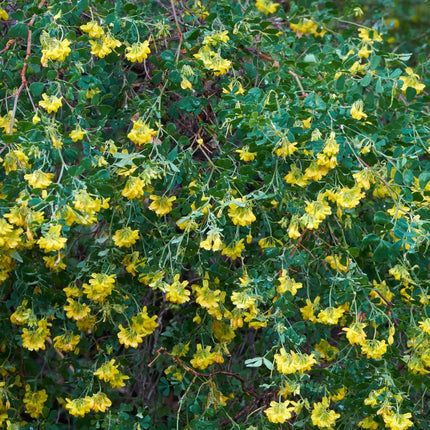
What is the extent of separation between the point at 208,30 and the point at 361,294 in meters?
0.97

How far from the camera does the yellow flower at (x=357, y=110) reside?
191cm

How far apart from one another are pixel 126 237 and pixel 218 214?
0.31m

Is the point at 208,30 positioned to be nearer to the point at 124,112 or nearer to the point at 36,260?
the point at 124,112

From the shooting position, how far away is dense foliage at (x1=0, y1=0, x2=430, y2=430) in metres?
1.81

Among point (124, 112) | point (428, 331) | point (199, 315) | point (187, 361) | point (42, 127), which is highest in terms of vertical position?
point (42, 127)

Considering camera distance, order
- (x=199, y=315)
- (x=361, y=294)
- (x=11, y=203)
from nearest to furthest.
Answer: (x=11, y=203) < (x=361, y=294) < (x=199, y=315)

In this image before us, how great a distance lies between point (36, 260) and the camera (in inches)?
85.4

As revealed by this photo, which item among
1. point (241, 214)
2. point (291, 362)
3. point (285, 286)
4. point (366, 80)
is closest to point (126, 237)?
point (241, 214)

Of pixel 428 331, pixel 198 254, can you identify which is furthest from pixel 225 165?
pixel 428 331

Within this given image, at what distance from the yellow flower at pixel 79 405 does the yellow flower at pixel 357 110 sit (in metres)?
1.13

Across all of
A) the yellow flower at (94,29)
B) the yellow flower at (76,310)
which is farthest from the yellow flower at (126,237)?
the yellow flower at (94,29)

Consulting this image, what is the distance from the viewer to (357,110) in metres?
1.93

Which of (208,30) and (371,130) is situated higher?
(208,30)

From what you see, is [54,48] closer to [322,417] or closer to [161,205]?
[161,205]
